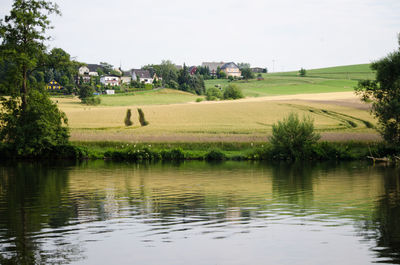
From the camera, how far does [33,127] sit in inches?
1820

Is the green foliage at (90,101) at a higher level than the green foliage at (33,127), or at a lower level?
higher

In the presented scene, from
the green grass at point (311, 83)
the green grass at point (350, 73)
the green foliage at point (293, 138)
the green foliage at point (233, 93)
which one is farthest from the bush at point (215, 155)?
the green grass at point (350, 73)

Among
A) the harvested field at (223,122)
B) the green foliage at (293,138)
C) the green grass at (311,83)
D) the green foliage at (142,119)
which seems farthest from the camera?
the green grass at (311,83)

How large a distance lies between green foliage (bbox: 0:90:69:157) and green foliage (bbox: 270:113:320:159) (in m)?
19.0

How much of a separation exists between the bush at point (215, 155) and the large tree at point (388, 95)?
43.4ft

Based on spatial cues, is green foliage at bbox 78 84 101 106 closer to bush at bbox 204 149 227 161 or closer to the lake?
bush at bbox 204 149 227 161

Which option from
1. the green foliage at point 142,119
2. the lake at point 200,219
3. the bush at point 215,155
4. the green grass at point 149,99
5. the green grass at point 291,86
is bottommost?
the bush at point 215,155

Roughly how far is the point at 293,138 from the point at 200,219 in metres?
28.8

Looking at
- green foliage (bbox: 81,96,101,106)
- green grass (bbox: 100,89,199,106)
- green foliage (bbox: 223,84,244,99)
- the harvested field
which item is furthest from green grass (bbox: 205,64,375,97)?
the harvested field

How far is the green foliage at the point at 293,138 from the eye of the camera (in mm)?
43500

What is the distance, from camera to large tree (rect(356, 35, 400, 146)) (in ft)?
137

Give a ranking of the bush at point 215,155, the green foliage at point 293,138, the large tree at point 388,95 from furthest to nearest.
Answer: the bush at point 215,155 → the green foliage at point 293,138 → the large tree at point 388,95

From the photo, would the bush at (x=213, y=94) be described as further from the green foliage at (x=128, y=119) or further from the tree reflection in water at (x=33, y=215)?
the tree reflection in water at (x=33, y=215)

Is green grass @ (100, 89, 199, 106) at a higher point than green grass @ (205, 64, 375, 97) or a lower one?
lower
